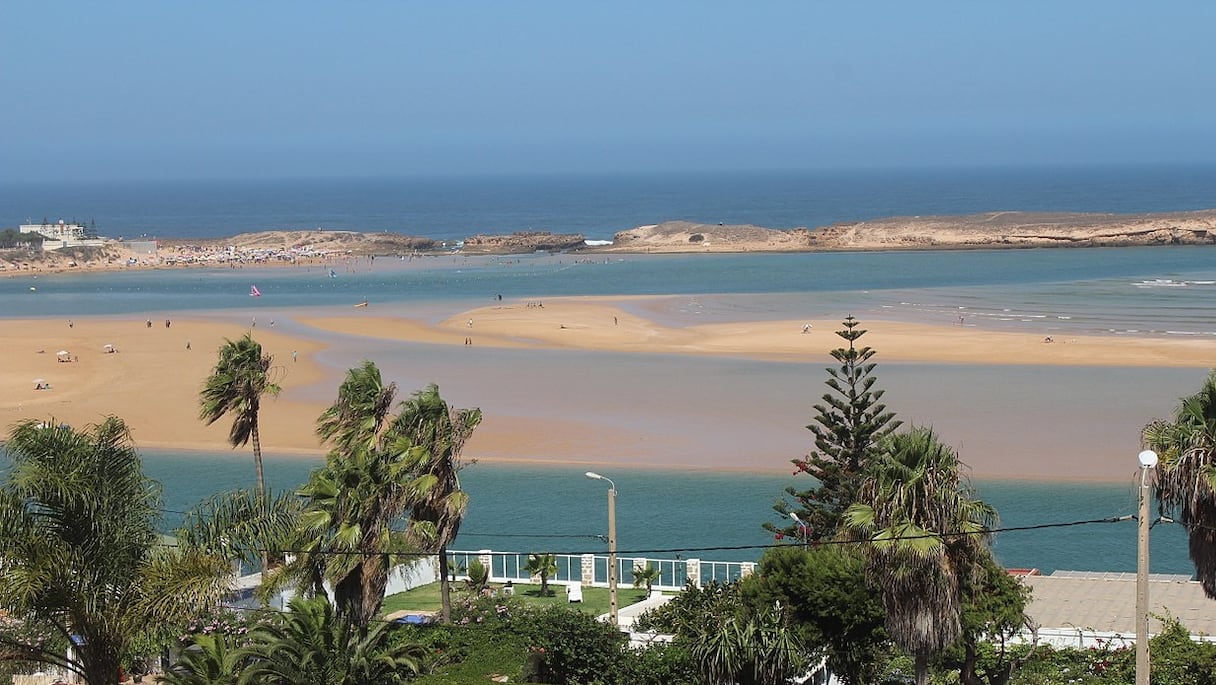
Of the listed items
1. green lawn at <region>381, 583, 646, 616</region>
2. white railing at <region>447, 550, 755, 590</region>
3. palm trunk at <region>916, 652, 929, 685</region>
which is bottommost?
white railing at <region>447, 550, 755, 590</region>

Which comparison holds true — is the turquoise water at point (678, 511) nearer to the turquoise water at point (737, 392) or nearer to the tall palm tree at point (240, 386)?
the turquoise water at point (737, 392)

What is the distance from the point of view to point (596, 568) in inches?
977

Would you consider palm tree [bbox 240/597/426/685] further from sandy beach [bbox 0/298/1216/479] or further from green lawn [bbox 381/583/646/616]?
sandy beach [bbox 0/298/1216/479]

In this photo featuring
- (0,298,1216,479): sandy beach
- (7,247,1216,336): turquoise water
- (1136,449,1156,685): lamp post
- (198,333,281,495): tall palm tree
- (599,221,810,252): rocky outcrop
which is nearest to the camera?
(1136,449,1156,685): lamp post

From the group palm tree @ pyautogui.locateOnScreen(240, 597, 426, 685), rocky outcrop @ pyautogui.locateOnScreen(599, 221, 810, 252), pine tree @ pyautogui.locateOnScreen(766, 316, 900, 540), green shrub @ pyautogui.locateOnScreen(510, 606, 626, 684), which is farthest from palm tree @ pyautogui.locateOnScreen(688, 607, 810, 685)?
rocky outcrop @ pyautogui.locateOnScreen(599, 221, 810, 252)

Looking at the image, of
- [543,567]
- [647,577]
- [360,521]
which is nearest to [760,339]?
[647,577]

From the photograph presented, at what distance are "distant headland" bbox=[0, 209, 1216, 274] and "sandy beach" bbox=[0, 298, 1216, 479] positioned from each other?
4043 centimetres

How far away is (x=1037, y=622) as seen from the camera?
59.3 feet

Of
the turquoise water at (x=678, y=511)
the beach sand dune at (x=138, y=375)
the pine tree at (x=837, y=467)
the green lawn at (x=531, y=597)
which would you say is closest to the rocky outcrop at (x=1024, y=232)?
the beach sand dune at (x=138, y=375)

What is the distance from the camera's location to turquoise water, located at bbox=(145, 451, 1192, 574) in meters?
25.8

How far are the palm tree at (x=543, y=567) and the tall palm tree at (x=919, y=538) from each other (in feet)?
30.1

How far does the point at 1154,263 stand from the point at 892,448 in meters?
77.2

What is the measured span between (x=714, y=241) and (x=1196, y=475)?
96.2m

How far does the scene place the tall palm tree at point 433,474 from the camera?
17.0m
